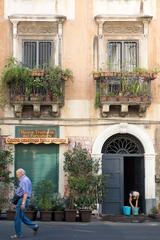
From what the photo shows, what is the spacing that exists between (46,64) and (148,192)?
20.0 feet

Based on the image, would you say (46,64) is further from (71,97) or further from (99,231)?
(99,231)

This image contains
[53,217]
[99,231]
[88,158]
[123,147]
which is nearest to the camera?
[99,231]

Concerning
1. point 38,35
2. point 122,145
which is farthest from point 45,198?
point 38,35

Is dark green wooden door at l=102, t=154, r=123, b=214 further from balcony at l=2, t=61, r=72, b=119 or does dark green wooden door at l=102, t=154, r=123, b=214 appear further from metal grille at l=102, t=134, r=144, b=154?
balcony at l=2, t=61, r=72, b=119

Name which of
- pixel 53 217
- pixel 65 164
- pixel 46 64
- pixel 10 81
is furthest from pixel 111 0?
pixel 53 217

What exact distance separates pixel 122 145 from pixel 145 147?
0.95 metres

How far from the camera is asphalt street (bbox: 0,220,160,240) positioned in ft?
47.4

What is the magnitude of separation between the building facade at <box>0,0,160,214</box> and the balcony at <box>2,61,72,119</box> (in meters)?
0.25

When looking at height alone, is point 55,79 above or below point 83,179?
above

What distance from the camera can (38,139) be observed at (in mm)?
20688

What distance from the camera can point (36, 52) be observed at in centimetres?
2123

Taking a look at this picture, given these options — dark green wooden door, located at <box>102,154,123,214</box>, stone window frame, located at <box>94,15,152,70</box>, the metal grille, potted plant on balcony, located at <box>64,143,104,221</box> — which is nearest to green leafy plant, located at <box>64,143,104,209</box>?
potted plant on balcony, located at <box>64,143,104,221</box>

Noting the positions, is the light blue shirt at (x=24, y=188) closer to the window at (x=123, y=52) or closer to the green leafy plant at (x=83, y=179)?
the green leafy plant at (x=83, y=179)

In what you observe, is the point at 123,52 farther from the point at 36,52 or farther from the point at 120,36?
the point at 36,52
